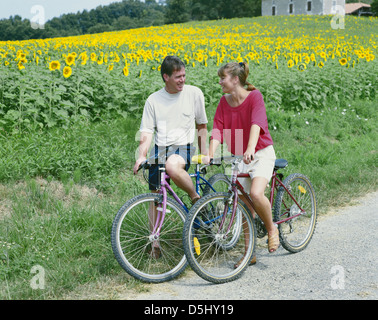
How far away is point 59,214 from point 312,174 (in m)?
3.48

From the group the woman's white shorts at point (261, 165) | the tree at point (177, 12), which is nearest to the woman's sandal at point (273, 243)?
the woman's white shorts at point (261, 165)

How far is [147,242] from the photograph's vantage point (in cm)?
426

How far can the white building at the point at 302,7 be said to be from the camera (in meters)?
72.5

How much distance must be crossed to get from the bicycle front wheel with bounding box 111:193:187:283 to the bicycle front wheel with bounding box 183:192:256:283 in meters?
0.20

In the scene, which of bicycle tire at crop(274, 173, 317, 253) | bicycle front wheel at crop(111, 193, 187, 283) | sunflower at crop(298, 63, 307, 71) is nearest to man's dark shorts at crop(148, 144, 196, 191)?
bicycle front wheel at crop(111, 193, 187, 283)

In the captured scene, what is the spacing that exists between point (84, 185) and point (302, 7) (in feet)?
248

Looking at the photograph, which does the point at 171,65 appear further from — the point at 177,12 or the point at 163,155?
the point at 177,12

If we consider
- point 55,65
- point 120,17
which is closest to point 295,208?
point 55,65

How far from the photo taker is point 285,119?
9.50 meters

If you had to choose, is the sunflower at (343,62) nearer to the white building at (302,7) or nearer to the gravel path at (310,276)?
the gravel path at (310,276)

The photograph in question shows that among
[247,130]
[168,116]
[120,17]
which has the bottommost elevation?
[247,130]

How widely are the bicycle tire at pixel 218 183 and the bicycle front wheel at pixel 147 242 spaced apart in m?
0.37

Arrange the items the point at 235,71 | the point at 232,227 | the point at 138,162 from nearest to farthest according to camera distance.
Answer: the point at 138,162 < the point at 235,71 < the point at 232,227

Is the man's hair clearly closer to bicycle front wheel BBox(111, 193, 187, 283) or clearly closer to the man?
the man
